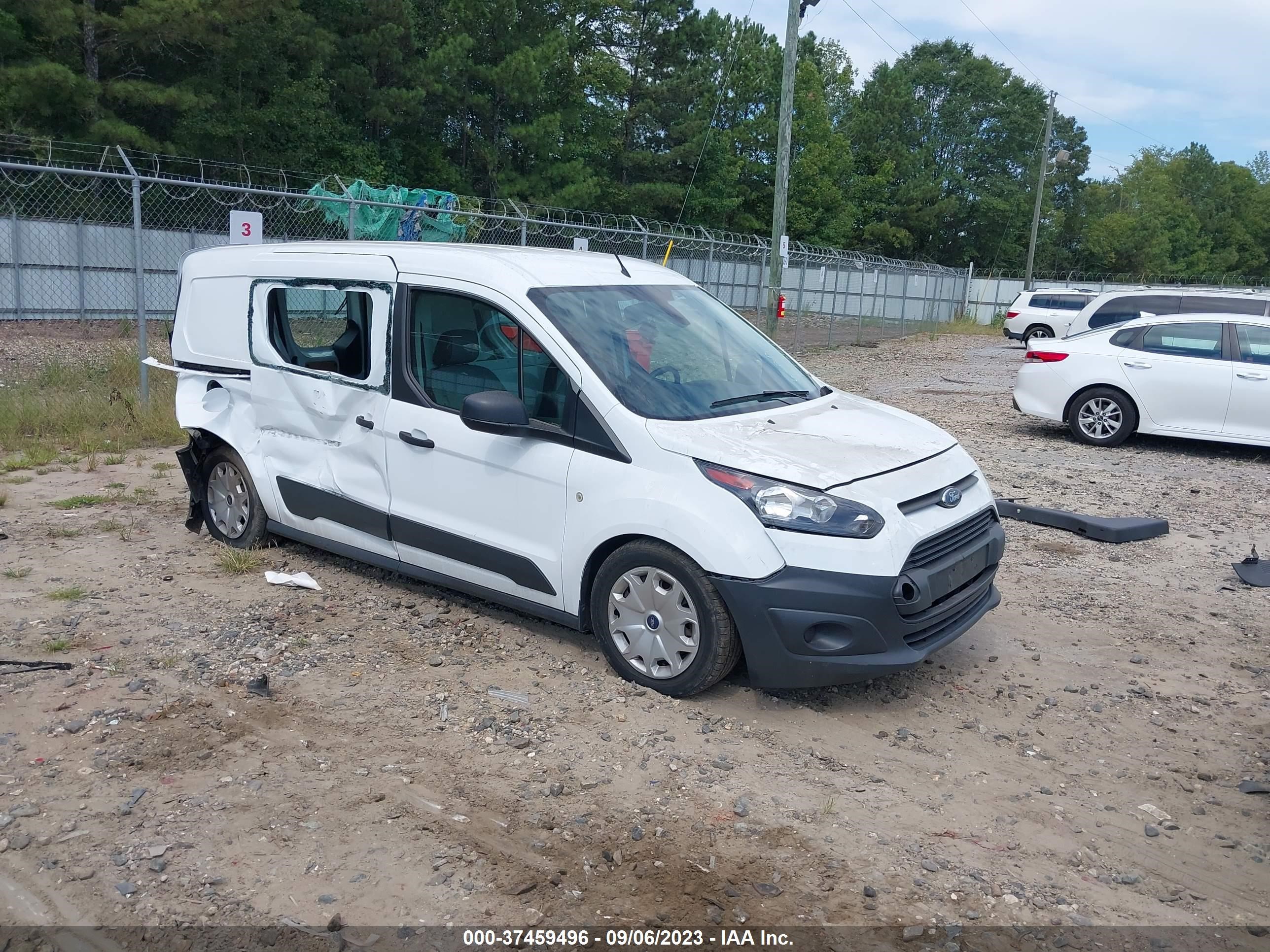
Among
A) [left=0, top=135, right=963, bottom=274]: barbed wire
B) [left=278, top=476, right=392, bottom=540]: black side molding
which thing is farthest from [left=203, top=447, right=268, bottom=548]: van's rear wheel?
[left=0, top=135, right=963, bottom=274]: barbed wire

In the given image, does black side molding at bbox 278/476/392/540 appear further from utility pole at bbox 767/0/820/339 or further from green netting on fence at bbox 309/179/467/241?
utility pole at bbox 767/0/820/339

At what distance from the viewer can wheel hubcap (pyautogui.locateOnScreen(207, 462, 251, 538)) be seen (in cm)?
654

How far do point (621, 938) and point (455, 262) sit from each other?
338cm

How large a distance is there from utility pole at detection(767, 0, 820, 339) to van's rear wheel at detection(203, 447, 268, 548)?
1260 cm

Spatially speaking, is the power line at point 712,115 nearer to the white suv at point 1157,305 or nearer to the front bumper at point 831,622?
the white suv at point 1157,305

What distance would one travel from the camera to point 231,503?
6648 mm

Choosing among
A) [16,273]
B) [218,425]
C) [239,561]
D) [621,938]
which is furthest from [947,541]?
[16,273]

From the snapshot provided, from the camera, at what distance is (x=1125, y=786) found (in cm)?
415

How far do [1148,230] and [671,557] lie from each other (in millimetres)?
90486

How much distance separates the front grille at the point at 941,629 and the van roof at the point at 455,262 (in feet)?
7.69

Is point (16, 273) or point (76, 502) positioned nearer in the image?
point (76, 502)

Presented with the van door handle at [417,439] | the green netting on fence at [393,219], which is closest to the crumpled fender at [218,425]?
the van door handle at [417,439]

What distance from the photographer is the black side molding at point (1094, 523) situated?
7.77 metres

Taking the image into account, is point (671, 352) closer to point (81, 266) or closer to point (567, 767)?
point (567, 767)
